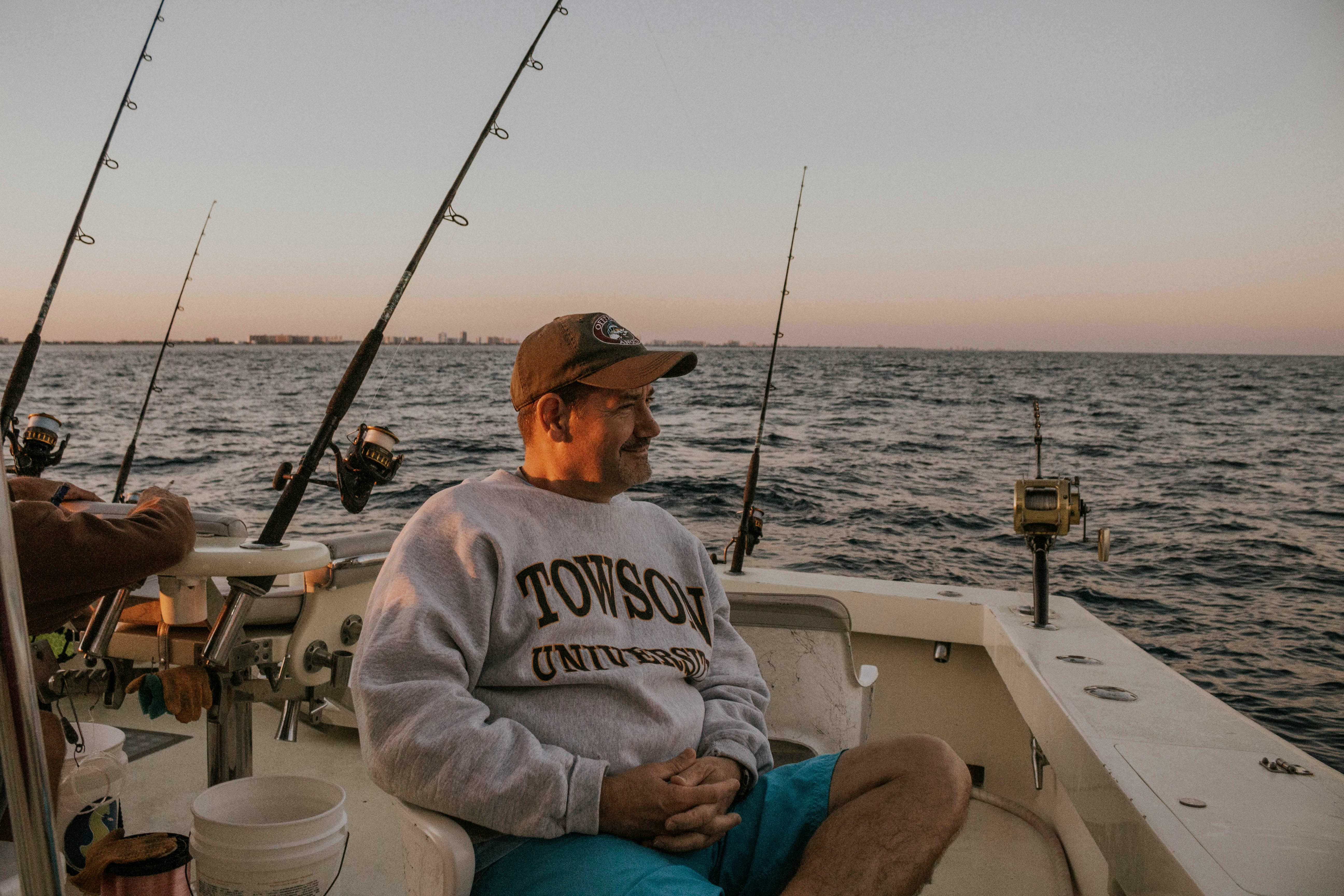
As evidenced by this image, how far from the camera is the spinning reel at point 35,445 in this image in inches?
107

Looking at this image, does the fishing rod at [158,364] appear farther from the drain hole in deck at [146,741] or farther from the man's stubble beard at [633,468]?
the man's stubble beard at [633,468]

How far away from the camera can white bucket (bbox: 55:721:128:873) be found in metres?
1.97

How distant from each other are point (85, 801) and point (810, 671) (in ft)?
5.26

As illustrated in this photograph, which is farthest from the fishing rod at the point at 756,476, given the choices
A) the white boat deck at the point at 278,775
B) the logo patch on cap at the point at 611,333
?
the logo patch on cap at the point at 611,333

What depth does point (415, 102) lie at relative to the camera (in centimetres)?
392

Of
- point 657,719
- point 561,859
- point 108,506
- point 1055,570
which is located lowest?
point 1055,570

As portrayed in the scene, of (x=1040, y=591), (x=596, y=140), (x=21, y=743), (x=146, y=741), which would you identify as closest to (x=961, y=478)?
(x=596, y=140)

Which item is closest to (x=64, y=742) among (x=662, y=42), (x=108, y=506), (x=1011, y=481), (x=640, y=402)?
(x=108, y=506)

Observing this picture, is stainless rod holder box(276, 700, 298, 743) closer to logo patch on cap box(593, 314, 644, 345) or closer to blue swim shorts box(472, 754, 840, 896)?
blue swim shorts box(472, 754, 840, 896)

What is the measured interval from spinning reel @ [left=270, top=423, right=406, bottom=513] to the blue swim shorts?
1068 millimetres

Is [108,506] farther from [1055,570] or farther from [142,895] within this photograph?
[1055,570]

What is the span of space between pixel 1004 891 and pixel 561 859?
1.43m

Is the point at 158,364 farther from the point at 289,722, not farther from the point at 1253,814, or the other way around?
the point at 1253,814

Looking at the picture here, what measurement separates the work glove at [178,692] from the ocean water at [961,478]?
1.24 m
